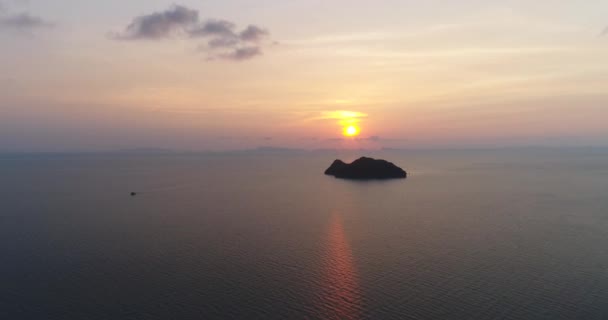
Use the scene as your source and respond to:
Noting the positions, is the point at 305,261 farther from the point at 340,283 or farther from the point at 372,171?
the point at 372,171

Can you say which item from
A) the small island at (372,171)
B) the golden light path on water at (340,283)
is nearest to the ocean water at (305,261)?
the golden light path on water at (340,283)

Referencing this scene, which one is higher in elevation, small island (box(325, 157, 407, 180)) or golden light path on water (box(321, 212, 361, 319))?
small island (box(325, 157, 407, 180))

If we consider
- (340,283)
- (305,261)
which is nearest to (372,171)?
(305,261)

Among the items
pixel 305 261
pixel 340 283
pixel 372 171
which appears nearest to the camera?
pixel 340 283

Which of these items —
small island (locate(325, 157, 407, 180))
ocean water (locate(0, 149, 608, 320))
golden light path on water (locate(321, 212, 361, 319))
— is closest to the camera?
golden light path on water (locate(321, 212, 361, 319))

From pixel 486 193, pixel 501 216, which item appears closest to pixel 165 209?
pixel 501 216

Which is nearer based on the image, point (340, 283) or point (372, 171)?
point (340, 283)

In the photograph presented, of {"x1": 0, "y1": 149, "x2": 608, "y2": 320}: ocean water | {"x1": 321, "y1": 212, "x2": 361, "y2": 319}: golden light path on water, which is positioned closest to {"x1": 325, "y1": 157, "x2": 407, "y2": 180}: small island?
{"x1": 0, "y1": 149, "x2": 608, "y2": 320}: ocean water

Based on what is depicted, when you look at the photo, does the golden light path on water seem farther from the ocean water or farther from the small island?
the small island

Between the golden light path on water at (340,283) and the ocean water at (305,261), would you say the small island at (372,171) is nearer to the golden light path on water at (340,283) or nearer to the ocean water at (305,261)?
the ocean water at (305,261)

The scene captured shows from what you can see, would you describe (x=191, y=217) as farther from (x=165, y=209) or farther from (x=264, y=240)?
(x=264, y=240)

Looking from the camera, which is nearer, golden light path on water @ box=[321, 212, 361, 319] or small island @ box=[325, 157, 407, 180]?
golden light path on water @ box=[321, 212, 361, 319]
